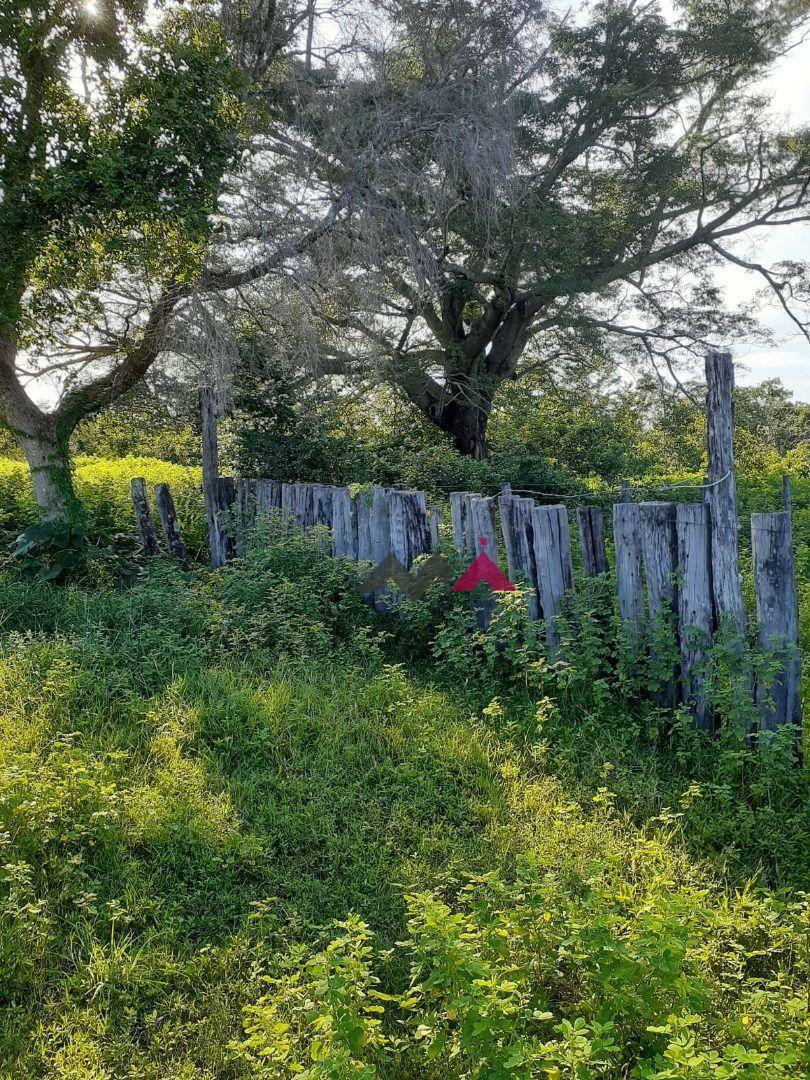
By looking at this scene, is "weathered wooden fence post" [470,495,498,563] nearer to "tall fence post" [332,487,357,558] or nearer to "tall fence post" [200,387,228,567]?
"tall fence post" [332,487,357,558]

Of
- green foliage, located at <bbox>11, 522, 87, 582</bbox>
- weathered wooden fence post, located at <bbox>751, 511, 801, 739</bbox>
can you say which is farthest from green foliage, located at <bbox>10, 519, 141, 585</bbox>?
weathered wooden fence post, located at <bbox>751, 511, 801, 739</bbox>

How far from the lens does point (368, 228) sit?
990cm

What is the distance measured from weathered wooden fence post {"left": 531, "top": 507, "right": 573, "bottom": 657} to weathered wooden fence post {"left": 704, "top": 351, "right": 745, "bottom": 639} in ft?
3.75

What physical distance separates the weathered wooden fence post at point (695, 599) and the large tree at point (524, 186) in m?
6.67

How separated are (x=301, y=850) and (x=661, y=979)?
1890mm

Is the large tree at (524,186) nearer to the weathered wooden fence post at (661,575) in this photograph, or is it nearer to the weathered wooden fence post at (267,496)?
the weathered wooden fence post at (267,496)

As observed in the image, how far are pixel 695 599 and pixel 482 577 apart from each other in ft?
5.81

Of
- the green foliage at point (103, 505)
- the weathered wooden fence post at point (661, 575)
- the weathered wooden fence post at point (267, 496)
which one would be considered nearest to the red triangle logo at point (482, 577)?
the weathered wooden fence post at point (661, 575)

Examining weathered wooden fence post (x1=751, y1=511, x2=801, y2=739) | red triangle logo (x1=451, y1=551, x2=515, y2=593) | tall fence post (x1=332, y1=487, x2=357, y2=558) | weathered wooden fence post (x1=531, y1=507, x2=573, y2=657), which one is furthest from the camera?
tall fence post (x1=332, y1=487, x2=357, y2=558)

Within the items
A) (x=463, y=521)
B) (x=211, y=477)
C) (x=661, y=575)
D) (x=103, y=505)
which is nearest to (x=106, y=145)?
(x=211, y=477)

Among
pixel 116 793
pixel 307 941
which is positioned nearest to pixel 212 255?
pixel 116 793

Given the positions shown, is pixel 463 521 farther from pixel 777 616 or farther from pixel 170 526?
pixel 170 526

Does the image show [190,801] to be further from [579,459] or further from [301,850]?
[579,459]

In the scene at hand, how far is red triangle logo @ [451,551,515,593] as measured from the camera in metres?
5.82
